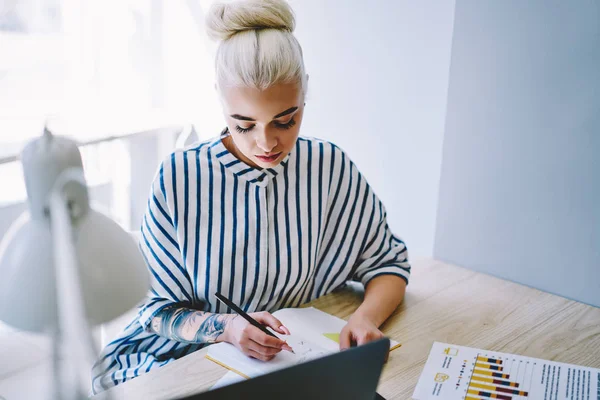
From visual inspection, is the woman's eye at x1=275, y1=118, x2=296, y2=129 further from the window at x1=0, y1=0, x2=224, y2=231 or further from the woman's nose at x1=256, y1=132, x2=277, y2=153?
the window at x1=0, y1=0, x2=224, y2=231

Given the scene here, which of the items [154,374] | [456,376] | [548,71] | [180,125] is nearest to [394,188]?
[548,71]

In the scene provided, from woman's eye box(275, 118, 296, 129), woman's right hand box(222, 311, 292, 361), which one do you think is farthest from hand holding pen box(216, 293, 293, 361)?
woman's eye box(275, 118, 296, 129)

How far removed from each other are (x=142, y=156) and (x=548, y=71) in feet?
6.27

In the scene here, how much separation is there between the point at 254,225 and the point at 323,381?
692 mm

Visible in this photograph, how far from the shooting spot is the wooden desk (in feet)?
3.03

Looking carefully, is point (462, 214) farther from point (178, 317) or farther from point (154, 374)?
point (154, 374)

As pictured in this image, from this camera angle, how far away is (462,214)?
1453 millimetres

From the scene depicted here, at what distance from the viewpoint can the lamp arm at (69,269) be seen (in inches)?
15.7

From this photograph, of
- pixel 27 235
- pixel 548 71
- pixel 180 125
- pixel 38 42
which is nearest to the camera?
pixel 27 235

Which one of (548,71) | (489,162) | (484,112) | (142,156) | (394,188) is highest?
(548,71)

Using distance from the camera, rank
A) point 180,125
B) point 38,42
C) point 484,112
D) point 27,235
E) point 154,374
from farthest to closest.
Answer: point 180,125 → point 38,42 → point 484,112 → point 154,374 → point 27,235

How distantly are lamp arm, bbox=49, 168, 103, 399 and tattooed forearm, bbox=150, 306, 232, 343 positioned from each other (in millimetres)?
626

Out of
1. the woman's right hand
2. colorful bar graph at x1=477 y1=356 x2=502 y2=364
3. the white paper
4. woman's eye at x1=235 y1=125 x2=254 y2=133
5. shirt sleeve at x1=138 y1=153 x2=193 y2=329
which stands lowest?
colorful bar graph at x1=477 y1=356 x2=502 y2=364

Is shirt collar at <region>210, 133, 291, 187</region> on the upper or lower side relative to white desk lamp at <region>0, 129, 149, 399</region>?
lower
